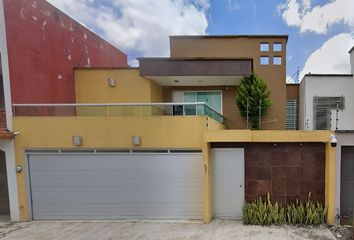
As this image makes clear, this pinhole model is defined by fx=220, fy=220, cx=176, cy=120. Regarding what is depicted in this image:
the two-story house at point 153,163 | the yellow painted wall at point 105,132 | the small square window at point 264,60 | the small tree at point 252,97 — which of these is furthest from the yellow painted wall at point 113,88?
the small square window at point 264,60

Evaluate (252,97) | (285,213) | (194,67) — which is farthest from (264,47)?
(285,213)

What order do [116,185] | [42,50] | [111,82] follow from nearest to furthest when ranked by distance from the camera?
[116,185] < [42,50] < [111,82]

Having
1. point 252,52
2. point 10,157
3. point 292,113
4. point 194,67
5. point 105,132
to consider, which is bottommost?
point 10,157

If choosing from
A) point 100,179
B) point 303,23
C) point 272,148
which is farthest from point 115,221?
point 303,23

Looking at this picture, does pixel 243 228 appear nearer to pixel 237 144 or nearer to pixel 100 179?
pixel 237 144

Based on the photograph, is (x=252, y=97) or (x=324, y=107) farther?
(x=324, y=107)

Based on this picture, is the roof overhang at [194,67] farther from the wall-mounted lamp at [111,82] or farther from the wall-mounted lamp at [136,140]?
the wall-mounted lamp at [136,140]

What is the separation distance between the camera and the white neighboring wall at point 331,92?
36.8ft

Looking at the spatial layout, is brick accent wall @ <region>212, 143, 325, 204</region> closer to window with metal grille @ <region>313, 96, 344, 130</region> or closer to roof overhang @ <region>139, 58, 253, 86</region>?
roof overhang @ <region>139, 58, 253, 86</region>

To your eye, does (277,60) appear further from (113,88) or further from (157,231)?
(157,231)

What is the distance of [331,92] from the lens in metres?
11.3

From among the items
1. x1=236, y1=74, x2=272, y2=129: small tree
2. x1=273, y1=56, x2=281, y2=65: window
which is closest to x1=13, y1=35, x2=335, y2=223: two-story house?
x1=236, y1=74, x2=272, y2=129: small tree

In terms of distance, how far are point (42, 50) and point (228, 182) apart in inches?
332

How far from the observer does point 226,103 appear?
36.0ft
